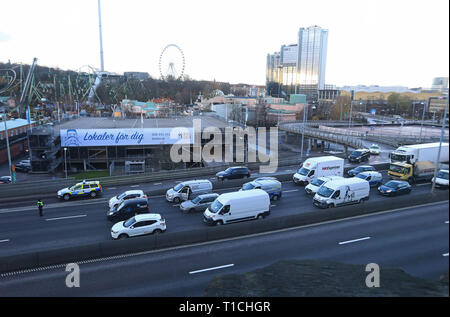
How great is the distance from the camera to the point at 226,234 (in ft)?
38.1

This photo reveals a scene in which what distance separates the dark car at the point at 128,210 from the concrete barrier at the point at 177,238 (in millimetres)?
3800

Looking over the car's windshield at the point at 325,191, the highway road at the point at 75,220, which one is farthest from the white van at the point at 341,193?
the highway road at the point at 75,220

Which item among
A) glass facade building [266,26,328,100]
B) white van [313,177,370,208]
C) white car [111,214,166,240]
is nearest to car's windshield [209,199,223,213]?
white car [111,214,166,240]

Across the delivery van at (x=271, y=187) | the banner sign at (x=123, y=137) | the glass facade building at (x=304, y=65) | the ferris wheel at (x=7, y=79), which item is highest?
the glass facade building at (x=304, y=65)

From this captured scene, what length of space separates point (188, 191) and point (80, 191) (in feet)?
22.8

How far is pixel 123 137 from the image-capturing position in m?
29.5

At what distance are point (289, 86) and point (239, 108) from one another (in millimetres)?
79258

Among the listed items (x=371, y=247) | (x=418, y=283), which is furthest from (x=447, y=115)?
(x=371, y=247)

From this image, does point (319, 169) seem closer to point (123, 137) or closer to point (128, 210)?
point (128, 210)

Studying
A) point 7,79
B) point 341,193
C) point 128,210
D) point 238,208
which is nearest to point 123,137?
point 128,210

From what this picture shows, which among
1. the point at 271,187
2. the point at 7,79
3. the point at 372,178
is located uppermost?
the point at 7,79

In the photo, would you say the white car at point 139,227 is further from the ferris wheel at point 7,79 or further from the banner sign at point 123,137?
the ferris wheel at point 7,79

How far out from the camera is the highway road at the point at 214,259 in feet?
25.9

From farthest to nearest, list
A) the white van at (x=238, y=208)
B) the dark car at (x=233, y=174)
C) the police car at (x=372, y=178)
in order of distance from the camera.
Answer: the dark car at (x=233, y=174), the police car at (x=372, y=178), the white van at (x=238, y=208)
